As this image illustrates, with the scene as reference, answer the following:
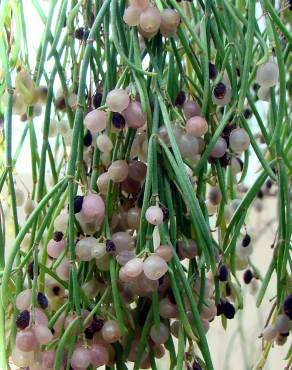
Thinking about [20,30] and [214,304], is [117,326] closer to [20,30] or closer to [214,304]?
[214,304]

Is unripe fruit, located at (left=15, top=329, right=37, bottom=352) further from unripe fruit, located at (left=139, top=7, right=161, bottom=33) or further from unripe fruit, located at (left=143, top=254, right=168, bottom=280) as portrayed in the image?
unripe fruit, located at (left=139, top=7, right=161, bottom=33)

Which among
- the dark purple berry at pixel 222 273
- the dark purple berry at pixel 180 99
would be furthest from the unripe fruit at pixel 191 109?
the dark purple berry at pixel 222 273

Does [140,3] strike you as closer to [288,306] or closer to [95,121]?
[95,121]

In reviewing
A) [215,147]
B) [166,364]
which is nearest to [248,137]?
[215,147]

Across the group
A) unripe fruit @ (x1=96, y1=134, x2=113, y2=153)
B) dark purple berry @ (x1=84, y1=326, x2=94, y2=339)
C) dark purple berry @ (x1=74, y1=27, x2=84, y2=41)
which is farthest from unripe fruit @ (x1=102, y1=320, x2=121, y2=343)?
dark purple berry @ (x1=74, y1=27, x2=84, y2=41)

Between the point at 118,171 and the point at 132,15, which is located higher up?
the point at 132,15

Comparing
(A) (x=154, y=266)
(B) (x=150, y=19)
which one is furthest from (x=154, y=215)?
(B) (x=150, y=19)
